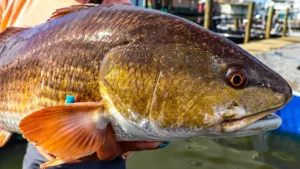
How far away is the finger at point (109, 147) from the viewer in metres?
1.46

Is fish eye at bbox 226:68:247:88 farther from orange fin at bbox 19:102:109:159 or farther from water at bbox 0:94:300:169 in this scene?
water at bbox 0:94:300:169

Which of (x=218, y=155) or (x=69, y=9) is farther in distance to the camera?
(x=218, y=155)

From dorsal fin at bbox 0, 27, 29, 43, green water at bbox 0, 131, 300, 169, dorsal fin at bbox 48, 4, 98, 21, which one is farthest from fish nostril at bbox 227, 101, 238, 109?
green water at bbox 0, 131, 300, 169

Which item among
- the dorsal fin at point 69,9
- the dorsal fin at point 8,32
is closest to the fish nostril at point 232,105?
the dorsal fin at point 69,9

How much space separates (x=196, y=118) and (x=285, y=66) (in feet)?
24.7

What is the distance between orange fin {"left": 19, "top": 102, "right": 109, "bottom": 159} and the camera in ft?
4.50

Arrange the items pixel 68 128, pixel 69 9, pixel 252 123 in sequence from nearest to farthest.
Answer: pixel 252 123 → pixel 68 128 → pixel 69 9

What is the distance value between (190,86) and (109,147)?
1.67 ft

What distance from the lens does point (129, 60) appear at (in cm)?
137

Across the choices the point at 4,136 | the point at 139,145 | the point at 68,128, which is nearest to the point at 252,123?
the point at 139,145

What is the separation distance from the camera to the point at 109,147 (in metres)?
1.53

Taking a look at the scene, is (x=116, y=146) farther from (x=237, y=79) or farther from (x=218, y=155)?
(x=218, y=155)

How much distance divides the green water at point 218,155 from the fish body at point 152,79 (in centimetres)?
308

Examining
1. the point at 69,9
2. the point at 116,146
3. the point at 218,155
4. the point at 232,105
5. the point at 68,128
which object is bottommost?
the point at 218,155
